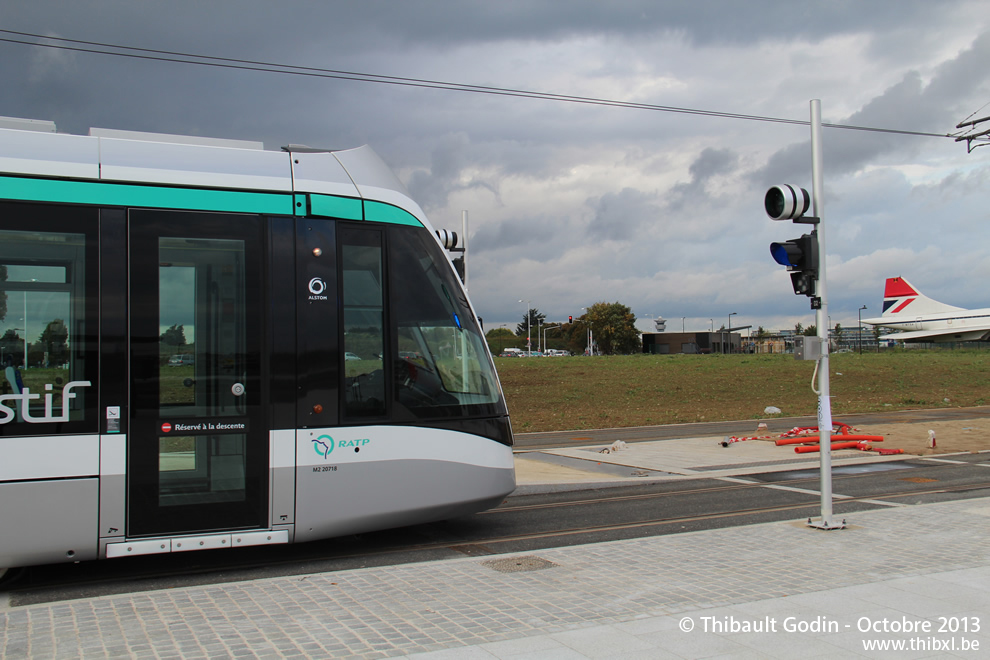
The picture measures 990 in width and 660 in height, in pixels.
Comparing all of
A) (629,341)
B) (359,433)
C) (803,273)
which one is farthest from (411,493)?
(629,341)

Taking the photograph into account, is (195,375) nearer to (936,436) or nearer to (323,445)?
(323,445)

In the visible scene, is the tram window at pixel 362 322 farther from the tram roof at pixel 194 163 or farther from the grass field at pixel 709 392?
the grass field at pixel 709 392

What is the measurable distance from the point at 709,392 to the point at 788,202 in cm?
3173

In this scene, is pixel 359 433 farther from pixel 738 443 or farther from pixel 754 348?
pixel 754 348

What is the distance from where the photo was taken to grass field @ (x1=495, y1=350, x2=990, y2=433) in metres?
28.3

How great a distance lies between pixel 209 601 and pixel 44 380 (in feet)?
7.24

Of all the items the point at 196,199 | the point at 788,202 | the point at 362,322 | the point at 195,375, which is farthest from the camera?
the point at 788,202

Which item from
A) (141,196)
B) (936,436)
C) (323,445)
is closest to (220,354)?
(323,445)

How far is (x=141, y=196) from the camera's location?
6941 millimetres

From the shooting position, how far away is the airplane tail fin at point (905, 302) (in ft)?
413

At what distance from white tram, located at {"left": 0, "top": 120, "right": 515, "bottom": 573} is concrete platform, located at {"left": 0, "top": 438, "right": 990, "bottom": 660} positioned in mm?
714

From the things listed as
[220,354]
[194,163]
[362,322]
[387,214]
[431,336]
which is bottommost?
[220,354]

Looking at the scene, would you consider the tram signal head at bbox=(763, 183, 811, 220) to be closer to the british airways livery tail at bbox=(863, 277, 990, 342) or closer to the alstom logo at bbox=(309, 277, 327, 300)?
the alstom logo at bbox=(309, 277, 327, 300)

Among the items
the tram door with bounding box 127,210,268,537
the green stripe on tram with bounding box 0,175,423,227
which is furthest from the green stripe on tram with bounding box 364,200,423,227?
the tram door with bounding box 127,210,268,537
